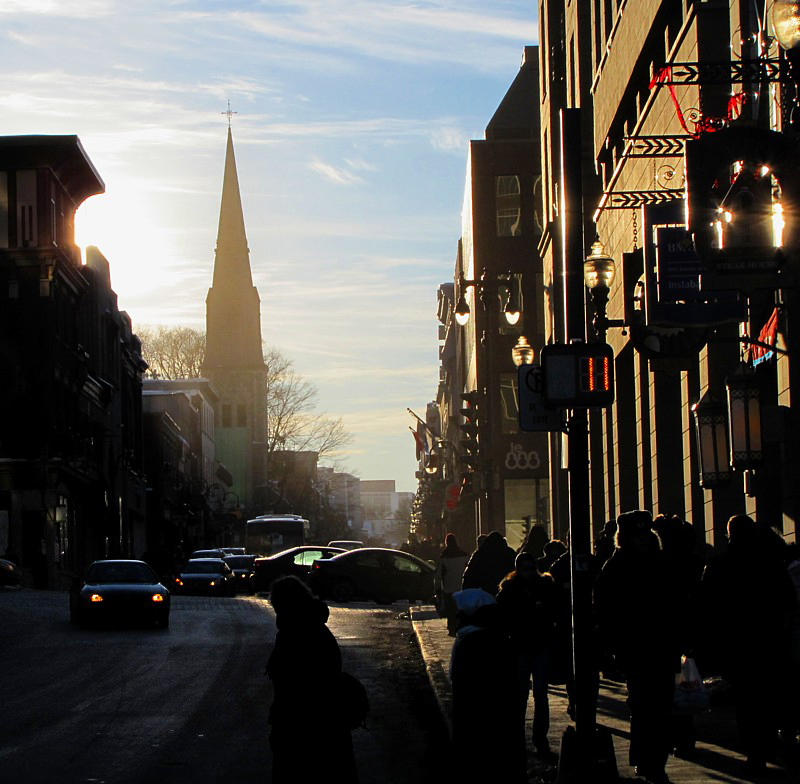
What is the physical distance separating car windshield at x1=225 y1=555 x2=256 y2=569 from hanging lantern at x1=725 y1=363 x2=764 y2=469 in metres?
43.9

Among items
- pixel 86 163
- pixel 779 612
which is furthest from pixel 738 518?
pixel 86 163

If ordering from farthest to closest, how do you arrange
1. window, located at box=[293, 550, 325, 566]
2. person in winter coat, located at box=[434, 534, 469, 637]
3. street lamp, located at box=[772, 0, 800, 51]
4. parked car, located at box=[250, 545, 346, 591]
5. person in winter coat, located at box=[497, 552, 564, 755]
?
window, located at box=[293, 550, 325, 566], parked car, located at box=[250, 545, 346, 591], person in winter coat, located at box=[434, 534, 469, 637], person in winter coat, located at box=[497, 552, 564, 755], street lamp, located at box=[772, 0, 800, 51]

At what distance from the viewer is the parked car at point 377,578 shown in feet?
138

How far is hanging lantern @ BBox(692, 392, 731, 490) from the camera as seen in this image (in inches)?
674

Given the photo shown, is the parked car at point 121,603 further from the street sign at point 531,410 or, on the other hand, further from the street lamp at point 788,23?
the street lamp at point 788,23

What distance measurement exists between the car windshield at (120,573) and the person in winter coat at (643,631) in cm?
2214

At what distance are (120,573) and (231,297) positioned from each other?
5134 inches

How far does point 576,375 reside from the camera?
10648 millimetres

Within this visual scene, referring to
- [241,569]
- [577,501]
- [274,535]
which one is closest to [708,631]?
[577,501]

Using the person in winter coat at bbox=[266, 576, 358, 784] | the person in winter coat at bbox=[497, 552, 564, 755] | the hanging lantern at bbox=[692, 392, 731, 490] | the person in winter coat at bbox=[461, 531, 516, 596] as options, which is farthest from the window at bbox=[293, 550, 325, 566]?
the person in winter coat at bbox=[266, 576, 358, 784]

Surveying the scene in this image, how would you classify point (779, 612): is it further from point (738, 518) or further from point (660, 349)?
point (660, 349)

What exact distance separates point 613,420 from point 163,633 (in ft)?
31.4

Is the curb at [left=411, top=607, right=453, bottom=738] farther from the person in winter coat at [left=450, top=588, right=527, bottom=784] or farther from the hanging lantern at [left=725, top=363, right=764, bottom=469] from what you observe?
the hanging lantern at [left=725, top=363, right=764, bottom=469]

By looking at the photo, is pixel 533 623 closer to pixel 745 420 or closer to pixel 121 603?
pixel 745 420
